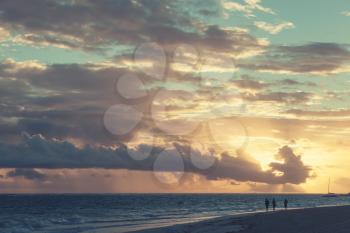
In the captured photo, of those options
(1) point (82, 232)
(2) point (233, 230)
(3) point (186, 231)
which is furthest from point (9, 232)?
(2) point (233, 230)

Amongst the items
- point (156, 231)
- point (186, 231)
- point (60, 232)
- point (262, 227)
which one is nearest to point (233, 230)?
point (262, 227)

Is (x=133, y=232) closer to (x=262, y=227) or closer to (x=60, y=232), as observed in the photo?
(x=60, y=232)

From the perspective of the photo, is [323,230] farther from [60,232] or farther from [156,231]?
[60,232]

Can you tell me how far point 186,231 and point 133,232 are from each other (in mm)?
6619

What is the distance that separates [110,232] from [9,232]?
1513 cm

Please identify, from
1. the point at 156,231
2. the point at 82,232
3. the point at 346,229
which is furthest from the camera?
the point at 82,232

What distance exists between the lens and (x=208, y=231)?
51.5 meters

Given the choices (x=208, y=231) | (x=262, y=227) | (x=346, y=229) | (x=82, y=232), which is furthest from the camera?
(x=82, y=232)

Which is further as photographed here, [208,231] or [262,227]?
[208,231]

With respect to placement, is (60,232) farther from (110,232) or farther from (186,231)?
(186,231)

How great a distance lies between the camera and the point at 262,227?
1890 inches

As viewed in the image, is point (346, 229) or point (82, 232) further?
point (82, 232)

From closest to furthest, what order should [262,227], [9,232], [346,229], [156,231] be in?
[346,229] → [262,227] → [156,231] → [9,232]

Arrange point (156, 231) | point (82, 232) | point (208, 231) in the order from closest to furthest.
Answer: point (208, 231) < point (156, 231) < point (82, 232)
